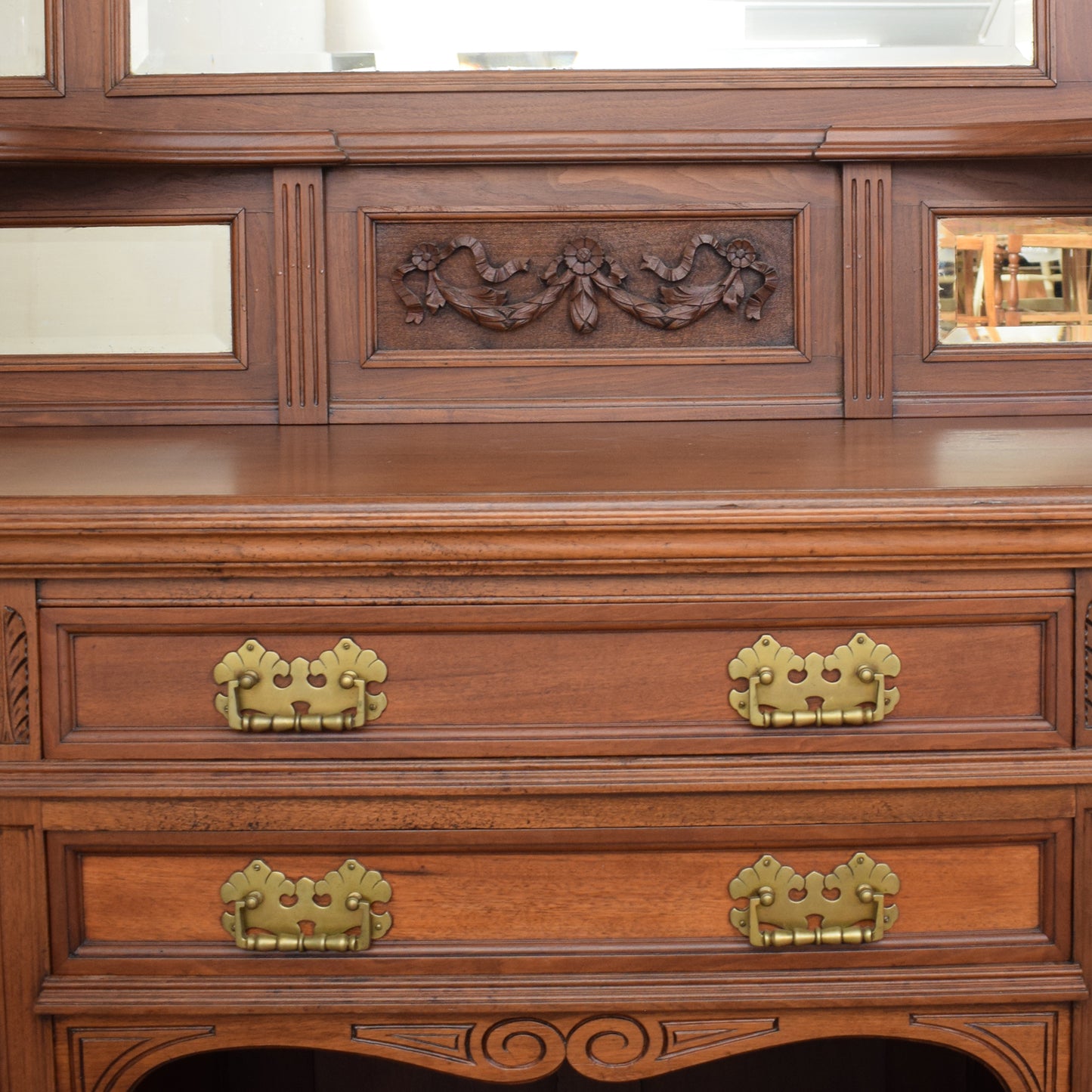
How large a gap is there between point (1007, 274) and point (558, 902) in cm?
81

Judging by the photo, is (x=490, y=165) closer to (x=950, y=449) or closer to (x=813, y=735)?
(x=950, y=449)

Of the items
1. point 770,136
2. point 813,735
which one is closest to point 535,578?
point 813,735

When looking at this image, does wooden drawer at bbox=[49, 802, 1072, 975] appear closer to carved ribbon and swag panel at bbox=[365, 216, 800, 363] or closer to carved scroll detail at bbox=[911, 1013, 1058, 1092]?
carved scroll detail at bbox=[911, 1013, 1058, 1092]

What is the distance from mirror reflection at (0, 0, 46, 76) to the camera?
1170 mm

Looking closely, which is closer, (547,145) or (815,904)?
(815,904)

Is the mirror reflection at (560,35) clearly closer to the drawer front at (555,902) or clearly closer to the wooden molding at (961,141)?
the wooden molding at (961,141)

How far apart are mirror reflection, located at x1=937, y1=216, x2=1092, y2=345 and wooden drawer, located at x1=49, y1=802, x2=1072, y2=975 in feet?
2.03

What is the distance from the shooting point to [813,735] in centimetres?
74

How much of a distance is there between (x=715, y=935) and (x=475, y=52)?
2.89 ft

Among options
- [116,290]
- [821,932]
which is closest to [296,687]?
[821,932]

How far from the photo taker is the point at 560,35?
3.83 ft

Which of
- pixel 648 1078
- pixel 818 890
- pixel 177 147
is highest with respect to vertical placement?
pixel 177 147

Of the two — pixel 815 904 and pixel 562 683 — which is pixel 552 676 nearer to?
pixel 562 683

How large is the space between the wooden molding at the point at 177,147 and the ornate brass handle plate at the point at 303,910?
707 millimetres
